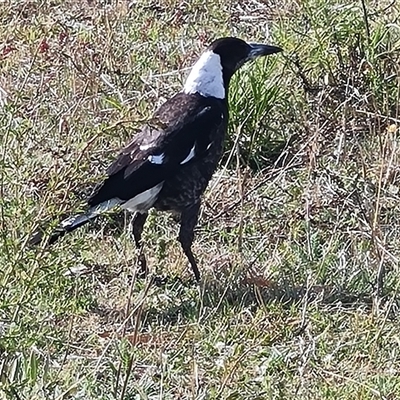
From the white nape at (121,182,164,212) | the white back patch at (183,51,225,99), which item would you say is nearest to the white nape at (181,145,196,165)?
the white nape at (121,182,164,212)

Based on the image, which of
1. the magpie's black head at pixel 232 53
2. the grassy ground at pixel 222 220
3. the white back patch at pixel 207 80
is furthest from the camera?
the magpie's black head at pixel 232 53

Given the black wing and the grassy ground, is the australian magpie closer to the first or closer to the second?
the black wing

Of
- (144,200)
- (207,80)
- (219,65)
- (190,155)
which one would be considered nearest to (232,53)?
(219,65)

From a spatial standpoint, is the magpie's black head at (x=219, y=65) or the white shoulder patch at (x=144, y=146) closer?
the white shoulder patch at (x=144, y=146)

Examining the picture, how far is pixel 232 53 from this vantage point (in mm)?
4398

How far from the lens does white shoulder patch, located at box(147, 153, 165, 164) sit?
155 inches

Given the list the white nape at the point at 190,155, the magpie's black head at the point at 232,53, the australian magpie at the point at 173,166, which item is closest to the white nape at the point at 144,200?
the australian magpie at the point at 173,166

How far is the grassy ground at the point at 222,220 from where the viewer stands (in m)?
2.87

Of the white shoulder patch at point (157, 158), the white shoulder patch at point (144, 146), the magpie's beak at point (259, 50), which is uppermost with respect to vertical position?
the magpie's beak at point (259, 50)

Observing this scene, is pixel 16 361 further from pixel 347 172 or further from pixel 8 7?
pixel 8 7

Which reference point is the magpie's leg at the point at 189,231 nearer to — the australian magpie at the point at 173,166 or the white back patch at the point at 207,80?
the australian magpie at the point at 173,166

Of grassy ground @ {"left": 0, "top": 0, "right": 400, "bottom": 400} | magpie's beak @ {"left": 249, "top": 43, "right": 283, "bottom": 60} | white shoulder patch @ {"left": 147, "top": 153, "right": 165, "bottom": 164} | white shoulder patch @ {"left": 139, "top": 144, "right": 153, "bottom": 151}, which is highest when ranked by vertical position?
magpie's beak @ {"left": 249, "top": 43, "right": 283, "bottom": 60}

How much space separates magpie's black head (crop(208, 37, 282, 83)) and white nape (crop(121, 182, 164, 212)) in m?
0.61

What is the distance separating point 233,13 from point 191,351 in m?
3.19
